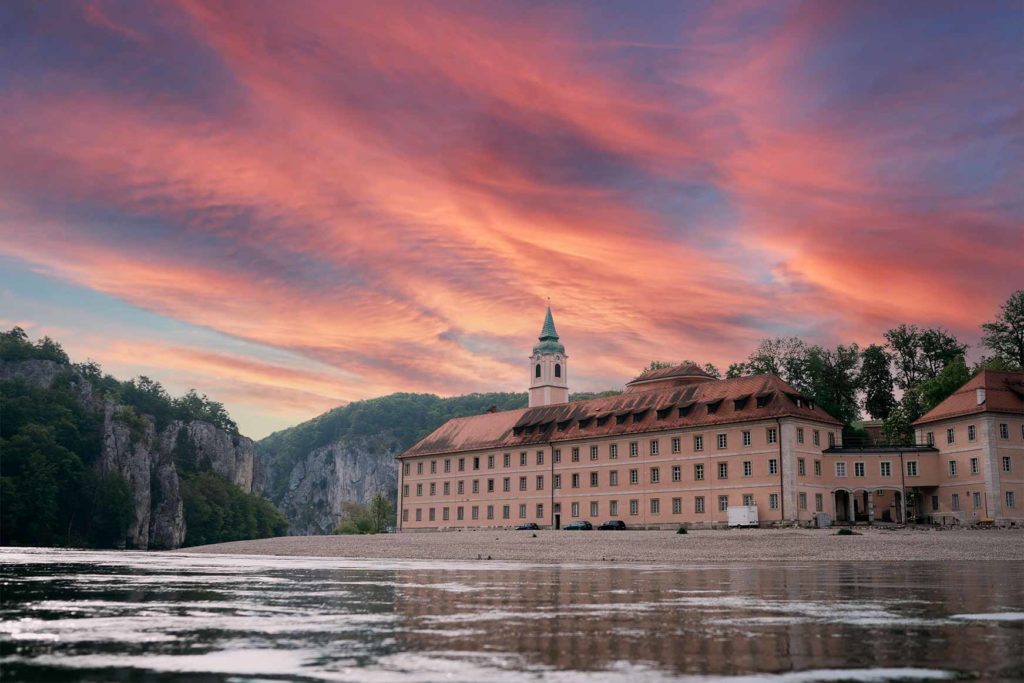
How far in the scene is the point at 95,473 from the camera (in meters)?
140

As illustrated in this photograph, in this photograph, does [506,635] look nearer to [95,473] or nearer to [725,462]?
[725,462]

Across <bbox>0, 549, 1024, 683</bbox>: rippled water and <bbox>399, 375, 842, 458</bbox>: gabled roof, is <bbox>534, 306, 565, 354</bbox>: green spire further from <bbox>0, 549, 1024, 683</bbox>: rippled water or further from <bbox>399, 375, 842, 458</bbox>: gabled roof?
<bbox>0, 549, 1024, 683</bbox>: rippled water

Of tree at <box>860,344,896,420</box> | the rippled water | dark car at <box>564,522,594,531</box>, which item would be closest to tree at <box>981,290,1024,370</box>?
tree at <box>860,344,896,420</box>

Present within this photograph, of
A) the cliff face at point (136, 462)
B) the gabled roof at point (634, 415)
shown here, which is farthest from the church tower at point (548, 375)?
the cliff face at point (136, 462)

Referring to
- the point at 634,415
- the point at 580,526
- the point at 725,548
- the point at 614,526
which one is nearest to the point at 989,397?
the point at 634,415

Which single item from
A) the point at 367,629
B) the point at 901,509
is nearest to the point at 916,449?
the point at 901,509

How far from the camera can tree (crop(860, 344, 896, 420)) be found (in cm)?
11975

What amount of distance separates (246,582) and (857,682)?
18.1 m

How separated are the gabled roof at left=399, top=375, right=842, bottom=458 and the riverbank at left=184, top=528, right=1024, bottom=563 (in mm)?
20102

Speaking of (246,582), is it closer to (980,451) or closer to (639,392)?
(980,451)

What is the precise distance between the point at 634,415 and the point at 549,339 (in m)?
43.1

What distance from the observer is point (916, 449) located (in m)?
85.1

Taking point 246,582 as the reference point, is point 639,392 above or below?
above

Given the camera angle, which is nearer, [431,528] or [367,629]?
[367,629]
